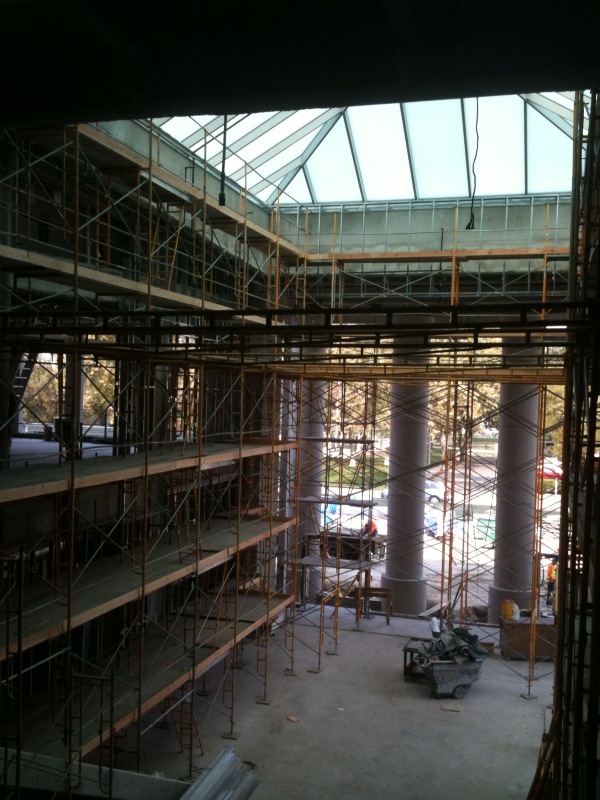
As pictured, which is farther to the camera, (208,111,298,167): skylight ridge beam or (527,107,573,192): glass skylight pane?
(527,107,573,192): glass skylight pane

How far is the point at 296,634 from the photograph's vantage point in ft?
61.5

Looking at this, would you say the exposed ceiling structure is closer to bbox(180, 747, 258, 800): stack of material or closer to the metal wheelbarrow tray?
bbox(180, 747, 258, 800): stack of material

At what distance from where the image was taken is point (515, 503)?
20031 mm

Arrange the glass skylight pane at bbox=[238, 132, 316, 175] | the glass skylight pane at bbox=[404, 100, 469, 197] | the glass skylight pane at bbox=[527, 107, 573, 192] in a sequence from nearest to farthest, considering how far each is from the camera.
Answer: the glass skylight pane at bbox=[527, 107, 573, 192] < the glass skylight pane at bbox=[404, 100, 469, 197] < the glass skylight pane at bbox=[238, 132, 316, 175]

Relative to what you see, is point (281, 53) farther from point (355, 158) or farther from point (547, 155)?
point (355, 158)

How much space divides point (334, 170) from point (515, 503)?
9424 mm

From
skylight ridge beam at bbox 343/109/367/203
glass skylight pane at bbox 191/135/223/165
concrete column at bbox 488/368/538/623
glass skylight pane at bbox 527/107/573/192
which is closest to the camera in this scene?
glass skylight pane at bbox 191/135/223/165

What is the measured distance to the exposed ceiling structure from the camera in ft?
12.2

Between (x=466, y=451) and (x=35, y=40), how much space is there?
1586 cm

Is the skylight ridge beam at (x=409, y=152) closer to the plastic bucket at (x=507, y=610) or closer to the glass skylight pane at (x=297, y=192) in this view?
the glass skylight pane at (x=297, y=192)

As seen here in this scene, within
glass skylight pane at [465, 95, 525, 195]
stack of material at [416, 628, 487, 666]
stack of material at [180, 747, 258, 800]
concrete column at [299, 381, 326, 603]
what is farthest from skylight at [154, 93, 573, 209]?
stack of material at [180, 747, 258, 800]

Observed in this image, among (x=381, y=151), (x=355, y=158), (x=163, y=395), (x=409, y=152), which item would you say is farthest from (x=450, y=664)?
(x=355, y=158)

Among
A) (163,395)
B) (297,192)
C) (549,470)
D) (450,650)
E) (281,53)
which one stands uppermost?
(297,192)

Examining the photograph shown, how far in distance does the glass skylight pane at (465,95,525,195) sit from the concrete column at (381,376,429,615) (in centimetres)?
563
